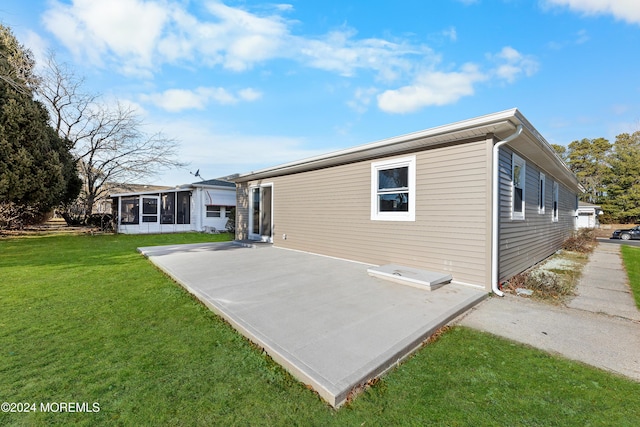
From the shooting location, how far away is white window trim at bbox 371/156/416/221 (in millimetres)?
5293

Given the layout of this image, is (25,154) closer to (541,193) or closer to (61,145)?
(61,145)

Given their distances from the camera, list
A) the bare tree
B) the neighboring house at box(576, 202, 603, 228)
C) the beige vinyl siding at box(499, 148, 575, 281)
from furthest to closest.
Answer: the neighboring house at box(576, 202, 603, 228)
the bare tree
the beige vinyl siding at box(499, 148, 575, 281)

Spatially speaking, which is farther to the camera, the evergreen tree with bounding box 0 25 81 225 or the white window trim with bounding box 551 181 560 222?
the evergreen tree with bounding box 0 25 81 225

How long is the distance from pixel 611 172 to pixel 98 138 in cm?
4215

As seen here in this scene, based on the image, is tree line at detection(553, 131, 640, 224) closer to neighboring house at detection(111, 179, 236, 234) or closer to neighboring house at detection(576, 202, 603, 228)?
neighboring house at detection(576, 202, 603, 228)

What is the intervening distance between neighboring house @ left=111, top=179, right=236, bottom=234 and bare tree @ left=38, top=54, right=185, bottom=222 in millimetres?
3614

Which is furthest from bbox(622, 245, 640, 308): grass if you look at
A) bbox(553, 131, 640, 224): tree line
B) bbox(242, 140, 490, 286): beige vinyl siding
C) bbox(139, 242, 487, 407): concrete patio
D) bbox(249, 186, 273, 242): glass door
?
bbox(553, 131, 640, 224): tree line

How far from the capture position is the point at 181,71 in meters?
8.72

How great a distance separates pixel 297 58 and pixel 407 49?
10.8 ft

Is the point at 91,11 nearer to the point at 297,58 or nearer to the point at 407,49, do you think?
the point at 297,58

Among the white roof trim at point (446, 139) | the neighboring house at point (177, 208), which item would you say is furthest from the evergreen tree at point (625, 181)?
the neighboring house at point (177, 208)

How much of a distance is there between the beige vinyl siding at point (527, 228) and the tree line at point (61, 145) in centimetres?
1035

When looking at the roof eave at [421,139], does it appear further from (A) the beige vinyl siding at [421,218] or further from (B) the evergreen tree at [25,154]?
(B) the evergreen tree at [25,154]

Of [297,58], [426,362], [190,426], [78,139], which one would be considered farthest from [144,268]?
[78,139]
